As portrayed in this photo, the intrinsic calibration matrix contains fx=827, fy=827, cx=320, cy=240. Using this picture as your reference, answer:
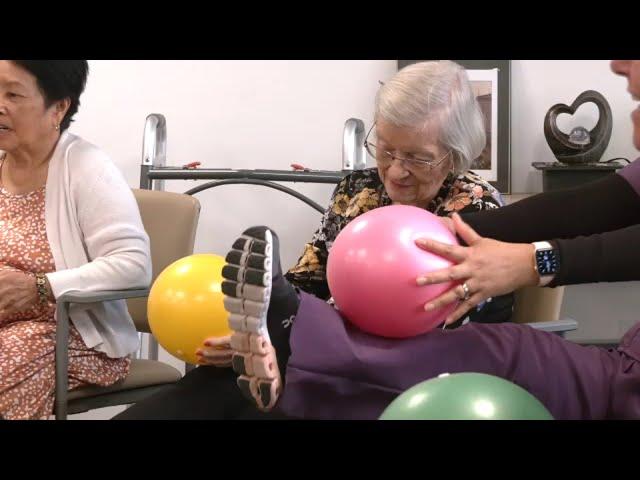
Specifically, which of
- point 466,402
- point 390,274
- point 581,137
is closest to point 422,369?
point 390,274

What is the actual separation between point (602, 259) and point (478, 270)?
216 millimetres

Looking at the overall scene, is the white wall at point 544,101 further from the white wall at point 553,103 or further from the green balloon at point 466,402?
the green balloon at point 466,402

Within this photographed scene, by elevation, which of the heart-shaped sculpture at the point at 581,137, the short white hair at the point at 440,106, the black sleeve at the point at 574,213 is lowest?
the black sleeve at the point at 574,213

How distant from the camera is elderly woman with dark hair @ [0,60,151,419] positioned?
1880 mm

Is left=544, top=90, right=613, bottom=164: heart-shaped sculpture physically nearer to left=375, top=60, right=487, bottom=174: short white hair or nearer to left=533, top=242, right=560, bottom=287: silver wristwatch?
left=375, top=60, right=487, bottom=174: short white hair

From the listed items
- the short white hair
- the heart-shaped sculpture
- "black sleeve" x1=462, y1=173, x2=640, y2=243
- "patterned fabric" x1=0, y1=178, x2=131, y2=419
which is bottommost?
"patterned fabric" x1=0, y1=178, x2=131, y2=419

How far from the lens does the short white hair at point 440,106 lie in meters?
1.77

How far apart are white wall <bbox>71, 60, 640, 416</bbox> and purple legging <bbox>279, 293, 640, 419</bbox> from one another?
6.09ft

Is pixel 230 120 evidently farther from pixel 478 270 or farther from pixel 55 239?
pixel 478 270

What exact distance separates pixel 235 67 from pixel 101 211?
55.7 inches

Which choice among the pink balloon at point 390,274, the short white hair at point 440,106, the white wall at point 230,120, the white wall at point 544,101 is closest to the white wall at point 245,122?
the white wall at point 230,120

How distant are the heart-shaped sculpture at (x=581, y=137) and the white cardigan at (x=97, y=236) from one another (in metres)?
1.57

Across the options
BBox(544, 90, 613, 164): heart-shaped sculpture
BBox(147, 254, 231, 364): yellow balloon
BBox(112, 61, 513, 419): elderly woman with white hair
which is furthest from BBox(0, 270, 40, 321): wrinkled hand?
BBox(544, 90, 613, 164): heart-shaped sculpture
